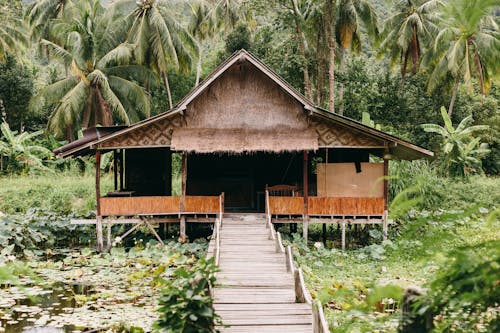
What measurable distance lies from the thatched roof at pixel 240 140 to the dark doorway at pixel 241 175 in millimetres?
2440

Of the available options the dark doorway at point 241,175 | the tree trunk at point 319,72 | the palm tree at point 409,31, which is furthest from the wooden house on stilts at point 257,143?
the palm tree at point 409,31

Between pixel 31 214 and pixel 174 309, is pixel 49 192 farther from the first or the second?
pixel 174 309

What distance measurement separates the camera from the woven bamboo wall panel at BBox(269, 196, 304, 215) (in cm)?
1633

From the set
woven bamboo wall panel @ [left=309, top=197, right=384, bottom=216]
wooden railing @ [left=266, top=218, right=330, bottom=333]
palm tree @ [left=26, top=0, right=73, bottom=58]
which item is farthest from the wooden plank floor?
palm tree @ [left=26, top=0, right=73, bottom=58]

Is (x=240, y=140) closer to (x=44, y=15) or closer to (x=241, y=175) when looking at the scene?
(x=241, y=175)

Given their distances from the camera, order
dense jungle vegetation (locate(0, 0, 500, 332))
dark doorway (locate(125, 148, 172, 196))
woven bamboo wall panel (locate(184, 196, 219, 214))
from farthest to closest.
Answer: dark doorway (locate(125, 148, 172, 196))
woven bamboo wall panel (locate(184, 196, 219, 214))
dense jungle vegetation (locate(0, 0, 500, 332))

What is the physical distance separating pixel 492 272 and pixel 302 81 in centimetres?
2793

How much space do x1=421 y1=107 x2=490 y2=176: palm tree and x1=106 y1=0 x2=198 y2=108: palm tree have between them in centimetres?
1339

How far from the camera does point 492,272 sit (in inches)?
62.5

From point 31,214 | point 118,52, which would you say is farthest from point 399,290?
point 118,52

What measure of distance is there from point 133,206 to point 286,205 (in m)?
4.38

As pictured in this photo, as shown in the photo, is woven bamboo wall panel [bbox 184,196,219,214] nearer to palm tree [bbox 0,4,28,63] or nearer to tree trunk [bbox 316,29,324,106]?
tree trunk [bbox 316,29,324,106]

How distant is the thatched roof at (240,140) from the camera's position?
625 inches

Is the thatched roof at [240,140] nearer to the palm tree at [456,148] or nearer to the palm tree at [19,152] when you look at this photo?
the palm tree at [456,148]
